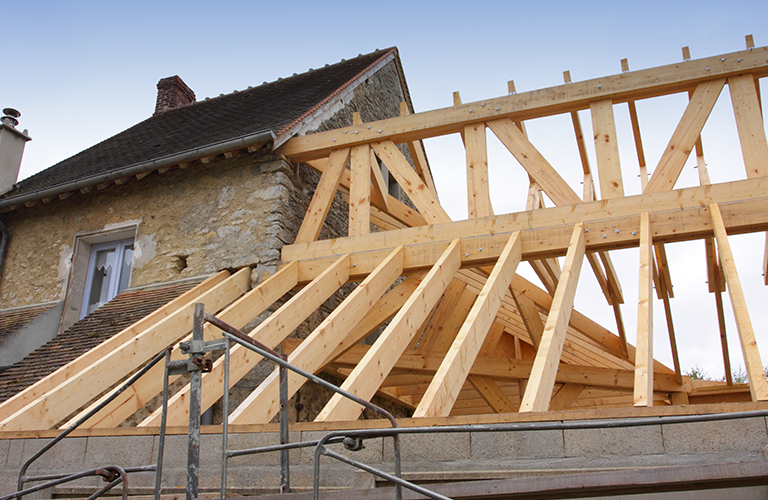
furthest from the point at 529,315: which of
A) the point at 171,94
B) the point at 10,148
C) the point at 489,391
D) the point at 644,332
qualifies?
the point at 171,94

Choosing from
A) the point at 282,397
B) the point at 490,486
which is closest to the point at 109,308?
the point at 282,397

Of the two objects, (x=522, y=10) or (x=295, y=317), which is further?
(x=522, y=10)

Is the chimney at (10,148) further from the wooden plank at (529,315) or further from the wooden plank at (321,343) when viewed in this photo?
the wooden plank at (529,315)

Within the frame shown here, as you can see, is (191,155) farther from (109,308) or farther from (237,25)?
(237,25)

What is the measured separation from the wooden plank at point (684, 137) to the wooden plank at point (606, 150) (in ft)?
0.99

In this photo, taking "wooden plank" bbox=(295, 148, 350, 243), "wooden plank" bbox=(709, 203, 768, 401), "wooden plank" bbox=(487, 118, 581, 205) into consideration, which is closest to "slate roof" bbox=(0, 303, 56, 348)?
"wooden plank" bbox=(295, 148, 350, 243)

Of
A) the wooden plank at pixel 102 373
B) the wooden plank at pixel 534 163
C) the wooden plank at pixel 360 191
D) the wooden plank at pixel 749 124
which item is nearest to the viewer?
the wooden plank at pixel 102 373

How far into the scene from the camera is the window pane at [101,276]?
8.32 metres

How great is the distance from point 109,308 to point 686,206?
6.05 metres

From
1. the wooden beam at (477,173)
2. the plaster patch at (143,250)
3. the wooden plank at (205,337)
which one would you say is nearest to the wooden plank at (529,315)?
the wooden beam at (477,173)

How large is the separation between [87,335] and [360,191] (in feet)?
10.6

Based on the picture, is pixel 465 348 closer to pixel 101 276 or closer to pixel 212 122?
pixel 101 276

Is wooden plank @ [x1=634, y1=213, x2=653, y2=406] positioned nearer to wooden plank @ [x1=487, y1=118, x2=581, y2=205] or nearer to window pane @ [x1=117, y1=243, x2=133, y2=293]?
wooden plank @ [x1=487, y1=118, x2=581, y2=205]

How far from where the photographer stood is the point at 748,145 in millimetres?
5770
